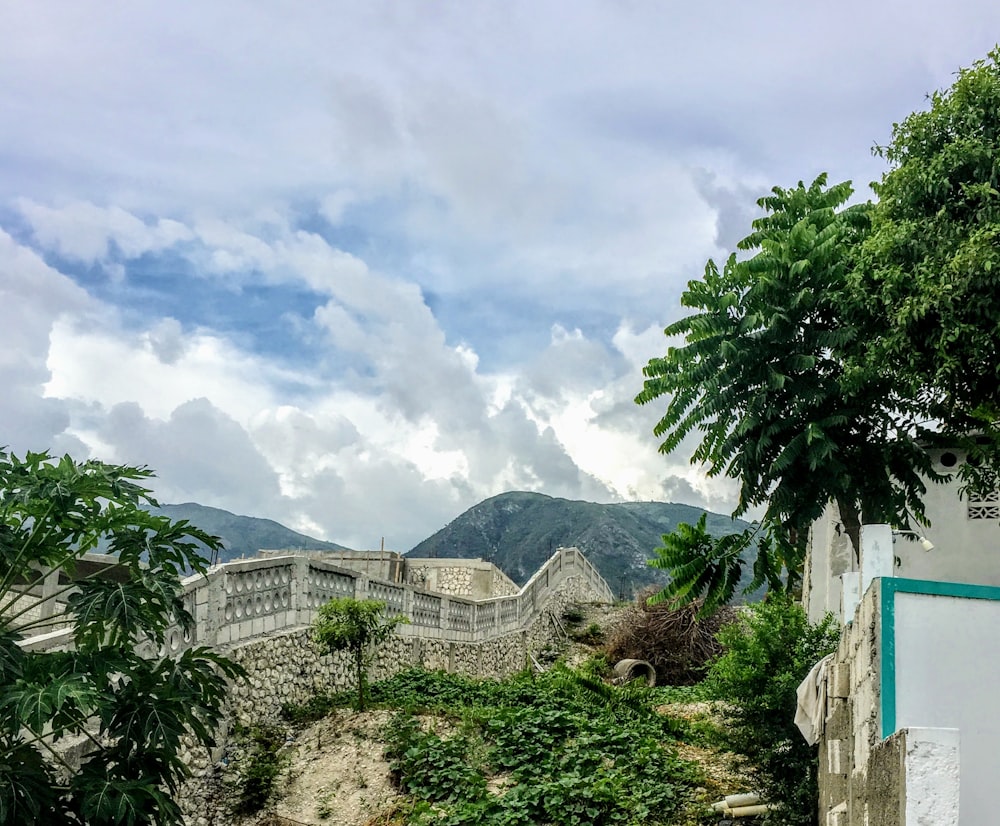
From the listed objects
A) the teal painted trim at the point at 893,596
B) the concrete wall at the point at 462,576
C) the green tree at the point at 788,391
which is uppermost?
the green tree at the point at 788,391

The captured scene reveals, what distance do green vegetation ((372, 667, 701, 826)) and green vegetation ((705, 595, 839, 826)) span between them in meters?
1.19

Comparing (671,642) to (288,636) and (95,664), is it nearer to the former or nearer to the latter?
(288,636)

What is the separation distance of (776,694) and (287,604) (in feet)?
23.1

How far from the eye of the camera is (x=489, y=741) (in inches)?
452

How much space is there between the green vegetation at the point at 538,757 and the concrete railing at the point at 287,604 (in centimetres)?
179

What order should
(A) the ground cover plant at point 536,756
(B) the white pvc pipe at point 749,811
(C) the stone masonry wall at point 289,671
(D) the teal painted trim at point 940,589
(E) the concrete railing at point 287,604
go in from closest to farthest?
(D) the teal painted trim at point 940,589 < (B) the white pvc pipe at point 749,811 < (A) the ground cover plant at point 536,756 < (C) the stone masonry wall at point 289,671 < (E) the concrete railing at point 287,604

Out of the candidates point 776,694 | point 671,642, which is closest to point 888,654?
point 776,694

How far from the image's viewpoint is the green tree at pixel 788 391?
37.4 ft

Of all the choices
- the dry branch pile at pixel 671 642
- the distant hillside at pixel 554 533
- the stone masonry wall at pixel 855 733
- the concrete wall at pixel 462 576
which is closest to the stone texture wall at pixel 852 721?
the stone masonry wall at pixel 855 733

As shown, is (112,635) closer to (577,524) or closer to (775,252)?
(775,252)

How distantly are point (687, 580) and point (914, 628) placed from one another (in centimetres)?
649

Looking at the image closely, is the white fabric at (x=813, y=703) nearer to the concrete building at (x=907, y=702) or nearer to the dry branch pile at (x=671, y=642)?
the concrete building at (x=907, y=702)

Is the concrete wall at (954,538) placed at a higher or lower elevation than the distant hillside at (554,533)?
lower

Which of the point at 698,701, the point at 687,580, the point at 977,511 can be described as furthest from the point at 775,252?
the point at 698,701
